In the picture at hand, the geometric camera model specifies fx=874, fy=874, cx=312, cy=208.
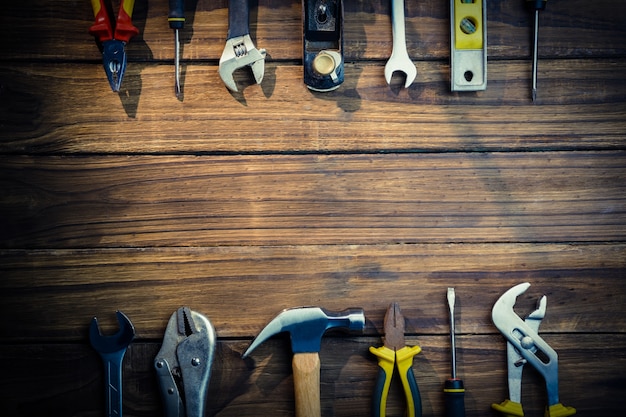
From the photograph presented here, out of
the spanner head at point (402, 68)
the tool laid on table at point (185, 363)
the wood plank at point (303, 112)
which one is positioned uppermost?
the spanner head at point (402, 68)

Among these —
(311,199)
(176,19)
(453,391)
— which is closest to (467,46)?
(311,199)

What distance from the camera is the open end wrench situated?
195 cm

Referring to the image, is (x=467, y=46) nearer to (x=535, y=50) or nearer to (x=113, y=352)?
(x=535, y=50)

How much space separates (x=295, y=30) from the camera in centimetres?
198

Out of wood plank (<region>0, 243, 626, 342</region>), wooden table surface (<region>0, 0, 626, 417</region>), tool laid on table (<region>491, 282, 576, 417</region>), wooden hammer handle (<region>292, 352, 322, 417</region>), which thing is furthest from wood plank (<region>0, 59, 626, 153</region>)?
wooden hammer handle (<region>292, 352, 322, 417</region>)

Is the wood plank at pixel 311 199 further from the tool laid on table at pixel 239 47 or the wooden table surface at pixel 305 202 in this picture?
the tool laid on table at pixel 239 47

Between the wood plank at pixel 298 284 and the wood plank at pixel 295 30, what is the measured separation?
0.44 m

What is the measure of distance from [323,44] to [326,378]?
0.75 metres

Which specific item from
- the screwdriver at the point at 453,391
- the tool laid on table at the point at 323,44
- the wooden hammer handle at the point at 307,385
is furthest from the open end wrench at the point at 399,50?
the wooden hammer handle at the point at 307,385

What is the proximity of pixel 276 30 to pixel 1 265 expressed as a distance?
2.67ft

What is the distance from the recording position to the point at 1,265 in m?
1.96

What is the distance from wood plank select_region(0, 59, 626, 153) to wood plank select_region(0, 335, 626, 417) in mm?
447

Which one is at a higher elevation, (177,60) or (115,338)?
(177,60)

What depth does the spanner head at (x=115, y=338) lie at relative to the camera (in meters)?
1.94
